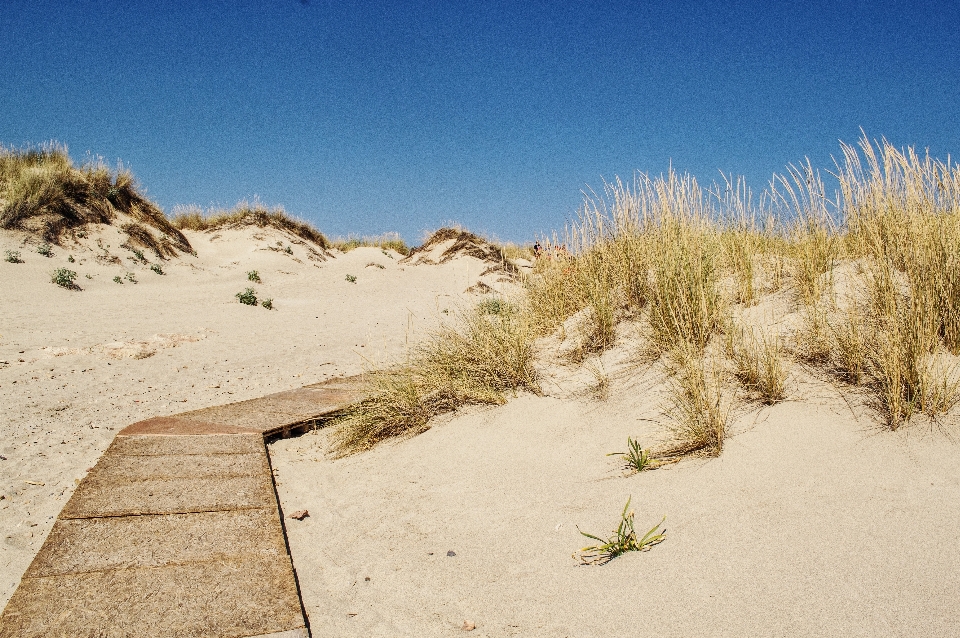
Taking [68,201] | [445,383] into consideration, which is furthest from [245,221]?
[445,383]

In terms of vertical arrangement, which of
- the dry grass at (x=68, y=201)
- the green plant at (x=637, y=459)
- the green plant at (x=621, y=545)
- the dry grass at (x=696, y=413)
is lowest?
the green plant at (x=621, y=545)

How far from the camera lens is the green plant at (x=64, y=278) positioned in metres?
9.30

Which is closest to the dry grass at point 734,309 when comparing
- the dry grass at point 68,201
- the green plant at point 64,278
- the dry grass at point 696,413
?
the dry grass at point 696,413

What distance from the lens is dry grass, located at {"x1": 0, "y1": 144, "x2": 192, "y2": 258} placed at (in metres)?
10.9

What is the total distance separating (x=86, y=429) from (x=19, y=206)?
9915mm

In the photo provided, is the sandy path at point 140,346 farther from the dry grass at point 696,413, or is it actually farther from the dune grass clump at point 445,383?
the dry grass at point 696,413

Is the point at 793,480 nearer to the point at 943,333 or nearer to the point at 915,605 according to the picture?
the point at 915,605

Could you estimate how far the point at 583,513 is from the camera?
7.56 ft

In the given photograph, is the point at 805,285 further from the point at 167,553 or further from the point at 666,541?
the point at 167,553

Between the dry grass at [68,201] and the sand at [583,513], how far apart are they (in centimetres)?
834

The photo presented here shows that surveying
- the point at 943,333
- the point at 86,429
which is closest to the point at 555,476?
the point at 943,333

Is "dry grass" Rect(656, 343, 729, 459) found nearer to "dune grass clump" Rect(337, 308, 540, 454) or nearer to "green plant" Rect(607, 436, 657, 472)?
"green plant" Rect(607, 436, 657, 472)

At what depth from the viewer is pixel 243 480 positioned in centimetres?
286

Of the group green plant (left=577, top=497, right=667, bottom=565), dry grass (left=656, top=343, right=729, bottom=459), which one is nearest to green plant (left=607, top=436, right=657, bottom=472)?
dry grass (left=656, top=343, right=729, bottom=459)
